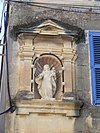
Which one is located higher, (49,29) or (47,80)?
(49,29)

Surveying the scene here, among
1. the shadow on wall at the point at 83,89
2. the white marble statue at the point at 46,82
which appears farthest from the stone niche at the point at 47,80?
the shadow on wall at the point at 83,89

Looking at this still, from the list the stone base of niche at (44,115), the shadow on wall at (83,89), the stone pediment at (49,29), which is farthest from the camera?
the stone pediment at (49,29)

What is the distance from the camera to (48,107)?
7219 millimetres

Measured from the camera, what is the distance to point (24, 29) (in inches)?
305

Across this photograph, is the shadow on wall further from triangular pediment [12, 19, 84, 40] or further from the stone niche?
triangular pediment [12, 19, 84, 40]

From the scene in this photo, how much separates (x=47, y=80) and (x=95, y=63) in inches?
39.7

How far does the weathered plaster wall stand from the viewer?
7.40m

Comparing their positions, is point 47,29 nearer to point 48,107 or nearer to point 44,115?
point 48,107

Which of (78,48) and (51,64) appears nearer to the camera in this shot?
(51,64)

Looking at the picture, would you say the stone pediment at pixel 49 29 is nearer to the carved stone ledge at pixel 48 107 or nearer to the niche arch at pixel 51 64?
the niche arch at pixel 51 64

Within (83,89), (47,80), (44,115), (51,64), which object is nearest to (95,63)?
(83,89)

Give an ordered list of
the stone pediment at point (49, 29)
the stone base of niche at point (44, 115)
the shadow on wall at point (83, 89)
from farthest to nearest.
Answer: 1. the stone pediment at point (49, 29)
2. the shadow on wall at point (83, 89)
3. the stone base of niche at point (44, 115)

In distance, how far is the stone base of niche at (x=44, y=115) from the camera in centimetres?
714

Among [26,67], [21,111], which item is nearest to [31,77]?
[26,67]
